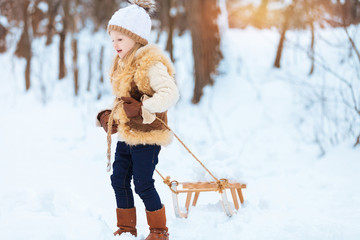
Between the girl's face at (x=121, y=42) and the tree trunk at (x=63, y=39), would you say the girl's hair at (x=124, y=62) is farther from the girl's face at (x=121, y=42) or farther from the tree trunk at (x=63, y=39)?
the tree trunk at (x=63, y=39)

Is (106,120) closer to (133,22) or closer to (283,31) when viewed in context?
(133,22)

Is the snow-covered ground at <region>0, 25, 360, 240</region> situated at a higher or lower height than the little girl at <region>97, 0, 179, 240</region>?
lower

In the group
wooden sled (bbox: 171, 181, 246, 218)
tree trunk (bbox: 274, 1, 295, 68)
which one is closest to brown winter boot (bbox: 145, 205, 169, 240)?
wooden sled (bbox: 171, 181, 246, 218)

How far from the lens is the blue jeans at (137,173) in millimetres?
2180

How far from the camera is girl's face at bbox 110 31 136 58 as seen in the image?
86.1 inches

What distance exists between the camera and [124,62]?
Answer: 2225 mm

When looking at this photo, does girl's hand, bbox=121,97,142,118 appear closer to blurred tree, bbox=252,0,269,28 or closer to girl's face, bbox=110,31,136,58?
girl's face, bbox=110,31,136,58

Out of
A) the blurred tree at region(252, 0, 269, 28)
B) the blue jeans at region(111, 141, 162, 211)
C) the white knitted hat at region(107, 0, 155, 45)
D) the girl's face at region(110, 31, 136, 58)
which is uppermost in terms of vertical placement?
the blurred tree at region(252, 0, 269, 28)

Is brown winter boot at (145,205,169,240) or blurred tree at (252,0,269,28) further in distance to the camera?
blurred tree at (252,0,269,28)

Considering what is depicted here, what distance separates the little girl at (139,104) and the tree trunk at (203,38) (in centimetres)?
521

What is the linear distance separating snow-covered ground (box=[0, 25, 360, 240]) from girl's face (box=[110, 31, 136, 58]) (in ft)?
3.84

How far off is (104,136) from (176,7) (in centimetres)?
897

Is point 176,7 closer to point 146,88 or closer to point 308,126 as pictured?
point 308,126

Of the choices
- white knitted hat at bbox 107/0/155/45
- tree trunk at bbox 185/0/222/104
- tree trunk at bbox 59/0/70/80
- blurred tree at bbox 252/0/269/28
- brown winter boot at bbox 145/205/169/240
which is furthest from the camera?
blurred tree at bbox 252/0/269/28
